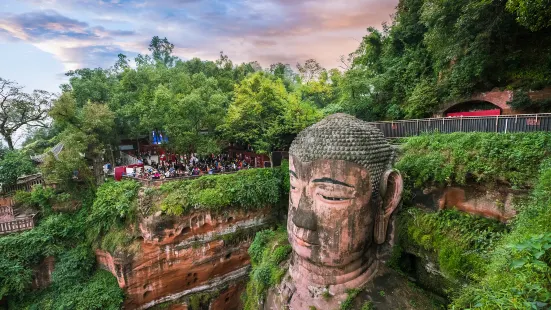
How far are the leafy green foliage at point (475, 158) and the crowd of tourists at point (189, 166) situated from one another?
10.5 meters

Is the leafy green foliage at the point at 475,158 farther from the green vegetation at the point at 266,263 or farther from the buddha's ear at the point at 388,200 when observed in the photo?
the green vegetation at the point at 266,263

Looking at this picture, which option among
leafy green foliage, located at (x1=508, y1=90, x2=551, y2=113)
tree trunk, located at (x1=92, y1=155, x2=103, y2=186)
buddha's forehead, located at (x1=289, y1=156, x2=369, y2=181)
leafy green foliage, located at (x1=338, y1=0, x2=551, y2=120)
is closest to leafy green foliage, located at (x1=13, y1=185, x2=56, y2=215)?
tree trunk, located at (x1=92, y1=155, x2=103, y2=186)

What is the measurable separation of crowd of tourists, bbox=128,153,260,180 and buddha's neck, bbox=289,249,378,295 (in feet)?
31.2

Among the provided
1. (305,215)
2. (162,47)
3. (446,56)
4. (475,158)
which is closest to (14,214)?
(305,215)

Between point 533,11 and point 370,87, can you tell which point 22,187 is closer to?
point 370,87

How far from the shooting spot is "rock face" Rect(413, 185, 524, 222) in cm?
678

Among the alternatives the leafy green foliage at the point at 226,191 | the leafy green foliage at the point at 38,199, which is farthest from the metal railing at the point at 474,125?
the leafy green foliage at the point at 38,199

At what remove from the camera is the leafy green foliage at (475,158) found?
249 inches

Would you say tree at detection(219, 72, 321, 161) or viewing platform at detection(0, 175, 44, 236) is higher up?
tree at detection(219, 72, 321, 161)

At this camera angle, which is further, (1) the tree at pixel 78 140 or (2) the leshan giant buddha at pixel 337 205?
(1) the tree at pixel 78 140

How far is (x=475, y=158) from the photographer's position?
23.9 ft

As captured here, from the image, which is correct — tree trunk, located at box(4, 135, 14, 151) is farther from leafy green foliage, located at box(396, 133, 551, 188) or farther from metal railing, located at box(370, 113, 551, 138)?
leafy green foliage, located at box(396, 133, 551, 188)

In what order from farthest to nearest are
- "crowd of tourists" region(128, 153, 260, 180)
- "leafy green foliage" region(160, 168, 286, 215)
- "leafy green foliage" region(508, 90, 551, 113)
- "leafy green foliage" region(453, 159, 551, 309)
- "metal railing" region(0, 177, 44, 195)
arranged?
"metal railing" region(0, 177, 44, 195), "crowd of tourists" region(128, 153, 260, 180), "leafy green foliage" region(160, 168, 286, 215), "leafy green foliage" region(508, 90, 551, 113), "leafy green foliage" region(453, 159, 551, 309)

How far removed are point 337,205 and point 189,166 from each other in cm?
1375
